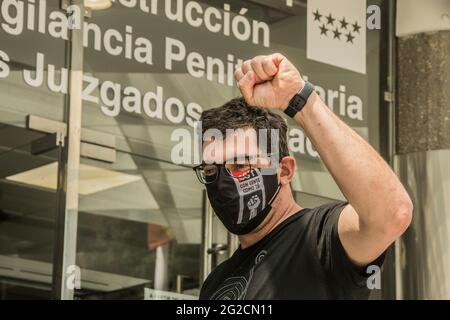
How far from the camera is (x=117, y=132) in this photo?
13.8 ft

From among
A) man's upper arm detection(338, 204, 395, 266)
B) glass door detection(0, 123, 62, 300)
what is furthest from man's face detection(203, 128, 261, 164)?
glass door detection(0, 123, 62, 300)

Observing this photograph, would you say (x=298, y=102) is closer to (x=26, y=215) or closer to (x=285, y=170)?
(x=285, y=170)

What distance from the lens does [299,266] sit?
236 centimetres

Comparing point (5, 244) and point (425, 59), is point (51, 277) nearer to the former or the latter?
point (5, 244)

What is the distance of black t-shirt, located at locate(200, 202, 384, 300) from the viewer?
2.30m

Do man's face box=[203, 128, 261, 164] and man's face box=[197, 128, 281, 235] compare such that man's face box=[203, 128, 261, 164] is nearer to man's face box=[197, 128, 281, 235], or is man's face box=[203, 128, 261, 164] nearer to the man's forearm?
man's face box=[197, 128, 281, 235]

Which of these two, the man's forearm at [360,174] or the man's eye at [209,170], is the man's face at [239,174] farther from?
the man's forearm at [360,174]

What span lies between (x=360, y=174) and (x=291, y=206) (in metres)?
0.46

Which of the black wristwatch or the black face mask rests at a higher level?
the black wristwatch

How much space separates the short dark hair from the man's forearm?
1.35 ft

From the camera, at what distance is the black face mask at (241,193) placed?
2646 millimetres

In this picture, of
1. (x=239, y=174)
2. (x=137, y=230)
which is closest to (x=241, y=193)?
(x=239, y=174)

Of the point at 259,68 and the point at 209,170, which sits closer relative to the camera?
the point at 259,68

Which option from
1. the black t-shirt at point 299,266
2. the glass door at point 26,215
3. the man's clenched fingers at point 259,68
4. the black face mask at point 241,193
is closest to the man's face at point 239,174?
the black face mask at point 241,193
